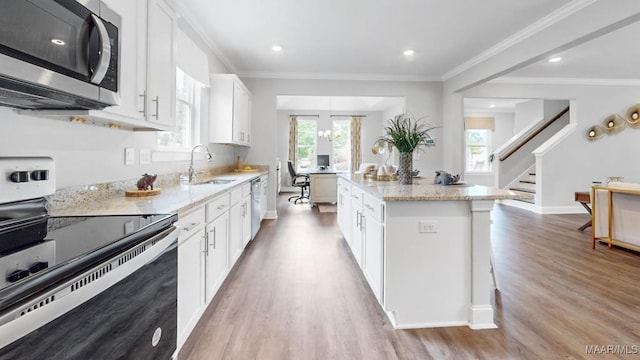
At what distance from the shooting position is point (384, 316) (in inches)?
83.5

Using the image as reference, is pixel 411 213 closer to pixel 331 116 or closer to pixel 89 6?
pixel 89 6

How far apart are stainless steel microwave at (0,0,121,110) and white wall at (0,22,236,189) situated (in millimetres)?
123

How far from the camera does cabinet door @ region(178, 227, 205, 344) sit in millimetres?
1604

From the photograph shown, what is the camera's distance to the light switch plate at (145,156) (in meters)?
2.29

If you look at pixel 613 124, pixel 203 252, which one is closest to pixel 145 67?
pixel 203 252

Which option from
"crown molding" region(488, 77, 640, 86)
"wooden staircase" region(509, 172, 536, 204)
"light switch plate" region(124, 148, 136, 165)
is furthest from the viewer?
"wooden staircase" region(509, 172, 536, 204)

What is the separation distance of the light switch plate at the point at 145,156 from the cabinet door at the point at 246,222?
1.13m

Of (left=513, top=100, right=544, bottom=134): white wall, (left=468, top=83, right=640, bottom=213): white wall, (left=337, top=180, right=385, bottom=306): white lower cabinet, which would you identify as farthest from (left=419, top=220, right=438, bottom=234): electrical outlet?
(left=513, top=100, right=544, bottom=134): white wall

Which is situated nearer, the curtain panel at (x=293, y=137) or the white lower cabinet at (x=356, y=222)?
the white lower cabinet at (x=356, y=222)

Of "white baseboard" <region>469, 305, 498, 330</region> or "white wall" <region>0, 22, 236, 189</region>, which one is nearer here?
"white wall" <region>0, 22, 236, 189</region>

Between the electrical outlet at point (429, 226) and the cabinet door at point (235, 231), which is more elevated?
the electrical outlet at point (429, 226)

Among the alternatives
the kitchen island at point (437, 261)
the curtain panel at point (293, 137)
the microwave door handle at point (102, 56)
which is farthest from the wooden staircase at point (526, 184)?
the microwave door handle at point (102, 56)

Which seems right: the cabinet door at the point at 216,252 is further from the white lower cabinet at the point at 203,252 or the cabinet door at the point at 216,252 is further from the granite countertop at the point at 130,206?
the granite countertop at the point at 130,206

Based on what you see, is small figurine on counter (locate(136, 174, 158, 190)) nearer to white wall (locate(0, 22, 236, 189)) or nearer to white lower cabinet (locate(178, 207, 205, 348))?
white wall (locate(0, 22, 236, 189))
